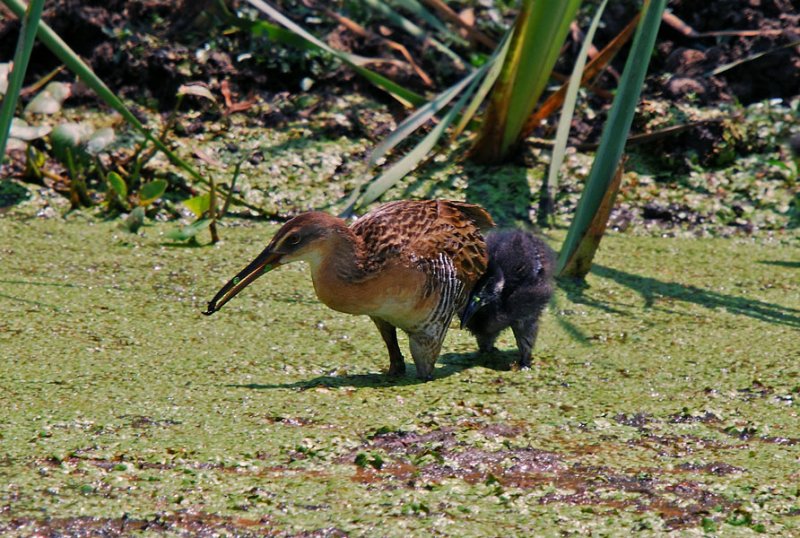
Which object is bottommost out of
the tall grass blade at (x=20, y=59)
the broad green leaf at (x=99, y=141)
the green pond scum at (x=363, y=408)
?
the green pond scum at (x=363, y=408)

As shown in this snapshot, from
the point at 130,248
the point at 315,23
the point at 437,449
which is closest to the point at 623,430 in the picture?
the point at 437,449

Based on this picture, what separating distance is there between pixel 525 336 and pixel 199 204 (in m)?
2.14

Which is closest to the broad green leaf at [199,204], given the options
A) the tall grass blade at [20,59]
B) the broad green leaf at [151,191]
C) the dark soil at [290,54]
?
the broad green leaf at [151,191]

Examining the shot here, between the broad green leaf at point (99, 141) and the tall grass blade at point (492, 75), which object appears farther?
the broad green leaf at point (99, 141)

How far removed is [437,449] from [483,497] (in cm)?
36

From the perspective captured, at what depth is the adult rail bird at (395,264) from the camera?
4078 millimetres

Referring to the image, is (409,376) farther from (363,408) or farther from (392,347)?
(363,408)

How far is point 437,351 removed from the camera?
4.43m

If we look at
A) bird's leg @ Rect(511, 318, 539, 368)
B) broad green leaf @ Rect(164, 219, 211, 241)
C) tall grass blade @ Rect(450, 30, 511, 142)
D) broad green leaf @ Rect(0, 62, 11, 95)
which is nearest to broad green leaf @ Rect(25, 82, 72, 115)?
broad green leaf @ Rect(0, 62, 11, 95)

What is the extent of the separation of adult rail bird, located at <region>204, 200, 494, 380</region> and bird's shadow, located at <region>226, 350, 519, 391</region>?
0.09 m

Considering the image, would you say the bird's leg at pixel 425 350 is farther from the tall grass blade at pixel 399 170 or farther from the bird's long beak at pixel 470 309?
the tall grass blade at pixel 399 170

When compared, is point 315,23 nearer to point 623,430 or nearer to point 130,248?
point 130,248

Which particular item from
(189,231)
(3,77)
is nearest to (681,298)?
(189,231)

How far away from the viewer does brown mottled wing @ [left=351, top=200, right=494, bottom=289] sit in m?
4.23
